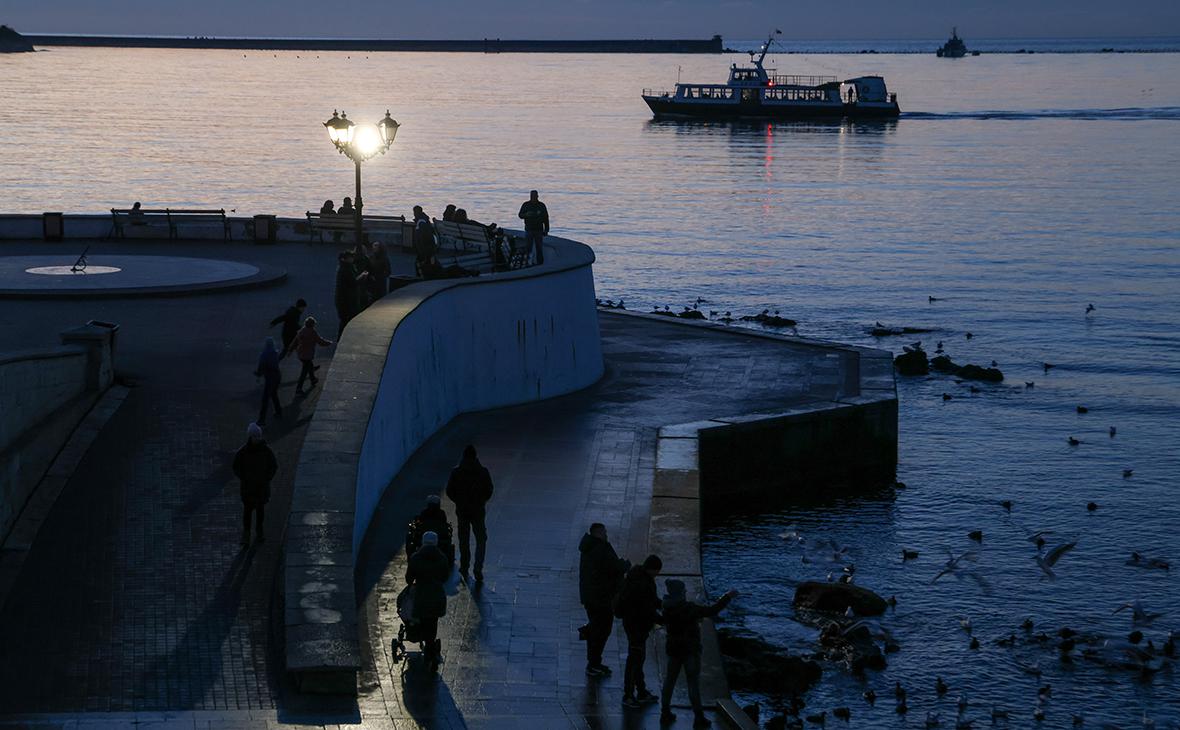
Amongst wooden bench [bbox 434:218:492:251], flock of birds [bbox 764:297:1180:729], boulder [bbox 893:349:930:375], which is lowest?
flock of birds [bbox 764:297:1180:729]

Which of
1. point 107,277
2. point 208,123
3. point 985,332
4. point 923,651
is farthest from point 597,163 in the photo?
point 923,651

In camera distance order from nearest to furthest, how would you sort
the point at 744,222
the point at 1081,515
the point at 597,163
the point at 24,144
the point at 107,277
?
the point at 1081,515, the point at 107,277, the point at 744,222, the point at 597,163, the point at 24,144

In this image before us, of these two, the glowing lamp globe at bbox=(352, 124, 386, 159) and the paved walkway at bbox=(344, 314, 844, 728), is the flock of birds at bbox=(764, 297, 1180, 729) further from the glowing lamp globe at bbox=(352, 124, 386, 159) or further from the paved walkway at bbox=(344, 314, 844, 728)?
the glowing lamp globe at bbox=(352, 124, 386, 159)

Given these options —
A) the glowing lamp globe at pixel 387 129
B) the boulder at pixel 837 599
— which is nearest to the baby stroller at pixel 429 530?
the boulder at pixel 837 599

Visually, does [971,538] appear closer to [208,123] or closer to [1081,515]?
[1081,515]

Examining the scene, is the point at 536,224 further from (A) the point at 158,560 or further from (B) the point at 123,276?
(A) the point at 158,560

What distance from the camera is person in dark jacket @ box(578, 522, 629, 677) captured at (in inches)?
488

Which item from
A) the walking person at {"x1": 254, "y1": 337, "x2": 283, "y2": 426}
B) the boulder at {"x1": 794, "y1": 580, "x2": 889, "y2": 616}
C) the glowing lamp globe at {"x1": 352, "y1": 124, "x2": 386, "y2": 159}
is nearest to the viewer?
the walking person at {"x1": 254, "y1": 337, "x2": 283, "y2": 426}

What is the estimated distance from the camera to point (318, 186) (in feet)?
277

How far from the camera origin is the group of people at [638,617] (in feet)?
38.3

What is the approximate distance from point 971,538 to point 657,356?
603 centimetres

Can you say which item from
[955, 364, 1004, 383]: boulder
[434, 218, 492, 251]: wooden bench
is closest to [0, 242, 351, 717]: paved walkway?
[434, 218, 492, 251]: wooden bench

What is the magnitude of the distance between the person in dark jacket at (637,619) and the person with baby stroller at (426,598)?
4.66ft

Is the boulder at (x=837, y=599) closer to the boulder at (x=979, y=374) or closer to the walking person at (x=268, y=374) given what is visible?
the walking person at (x=268, y=374)
